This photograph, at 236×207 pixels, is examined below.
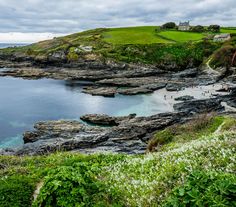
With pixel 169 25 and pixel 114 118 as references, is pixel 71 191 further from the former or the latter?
pixel 169 25

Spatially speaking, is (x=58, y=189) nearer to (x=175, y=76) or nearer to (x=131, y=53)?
(x=175, y=76)

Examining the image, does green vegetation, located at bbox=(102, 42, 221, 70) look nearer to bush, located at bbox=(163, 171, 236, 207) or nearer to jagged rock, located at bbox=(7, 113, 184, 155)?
jagged rock, located at bbox=(7, 113, 184, 155)

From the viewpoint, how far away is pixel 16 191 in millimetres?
15734

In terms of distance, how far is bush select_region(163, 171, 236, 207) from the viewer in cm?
1013

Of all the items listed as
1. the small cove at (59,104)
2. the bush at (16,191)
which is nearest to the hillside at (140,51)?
the small cove at (59,104)

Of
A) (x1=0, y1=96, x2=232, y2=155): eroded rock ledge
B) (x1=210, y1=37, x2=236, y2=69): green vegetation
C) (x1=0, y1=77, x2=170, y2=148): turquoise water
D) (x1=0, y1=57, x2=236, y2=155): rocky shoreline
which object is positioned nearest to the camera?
(x1=0, y1=96, x2=232, y2=155): eroded rock ledge

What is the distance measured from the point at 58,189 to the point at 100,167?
4927 millimetres

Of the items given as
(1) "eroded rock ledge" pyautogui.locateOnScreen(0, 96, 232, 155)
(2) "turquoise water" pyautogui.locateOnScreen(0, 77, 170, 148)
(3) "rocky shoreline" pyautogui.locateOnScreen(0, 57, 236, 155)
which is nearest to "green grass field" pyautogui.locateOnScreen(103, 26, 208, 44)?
(3) "rocky shoreline" pyautogui.locateOnScreen(0, 57, 236, 155)

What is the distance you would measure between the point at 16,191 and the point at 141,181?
5.81m

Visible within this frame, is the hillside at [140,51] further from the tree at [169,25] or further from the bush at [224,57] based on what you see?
the tree at [169,25]

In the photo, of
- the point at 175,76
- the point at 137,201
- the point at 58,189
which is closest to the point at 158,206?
the point at 137,201

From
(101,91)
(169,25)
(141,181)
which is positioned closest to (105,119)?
(101,91)

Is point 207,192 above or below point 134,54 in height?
above

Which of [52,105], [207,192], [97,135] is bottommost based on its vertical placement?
[52,105]
